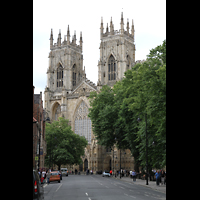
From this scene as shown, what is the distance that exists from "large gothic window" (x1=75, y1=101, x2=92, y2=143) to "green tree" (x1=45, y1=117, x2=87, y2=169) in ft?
37.5

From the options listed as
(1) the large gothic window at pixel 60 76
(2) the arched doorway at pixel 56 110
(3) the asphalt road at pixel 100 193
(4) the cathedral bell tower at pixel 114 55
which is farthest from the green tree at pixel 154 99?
(1) the large gothic window at pixel 60 76

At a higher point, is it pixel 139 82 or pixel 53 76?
pixel 53 76

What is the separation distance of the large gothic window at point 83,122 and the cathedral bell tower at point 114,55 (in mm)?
6612

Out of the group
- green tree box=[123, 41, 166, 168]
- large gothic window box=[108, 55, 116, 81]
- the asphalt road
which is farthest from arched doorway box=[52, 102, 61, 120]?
the asphalt road

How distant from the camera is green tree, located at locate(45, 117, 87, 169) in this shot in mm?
68188

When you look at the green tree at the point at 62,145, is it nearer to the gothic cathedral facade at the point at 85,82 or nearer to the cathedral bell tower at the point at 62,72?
the gothic cathedral facade at the point at 85,82
